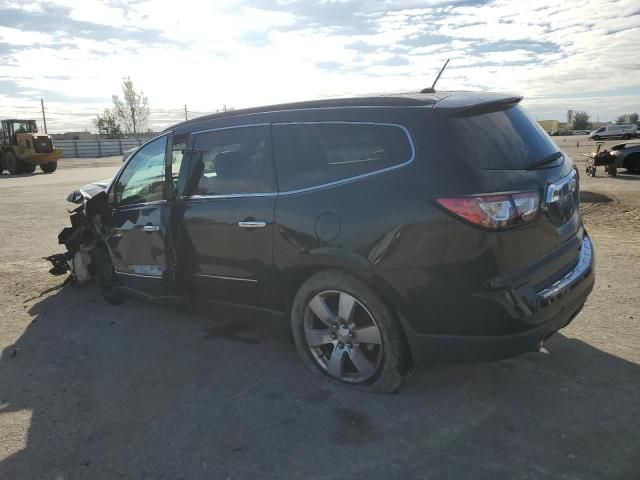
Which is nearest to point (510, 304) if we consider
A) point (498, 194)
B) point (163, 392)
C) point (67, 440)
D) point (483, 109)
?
point (498, 194)

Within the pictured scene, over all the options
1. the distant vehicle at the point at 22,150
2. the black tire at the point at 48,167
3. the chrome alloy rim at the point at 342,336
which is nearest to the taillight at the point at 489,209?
the chrome alloy rim at the point at 342,336

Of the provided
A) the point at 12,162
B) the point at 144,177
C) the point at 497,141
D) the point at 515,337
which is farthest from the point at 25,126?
the point at 515,337

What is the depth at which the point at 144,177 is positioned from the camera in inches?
190

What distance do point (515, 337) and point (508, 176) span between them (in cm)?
88

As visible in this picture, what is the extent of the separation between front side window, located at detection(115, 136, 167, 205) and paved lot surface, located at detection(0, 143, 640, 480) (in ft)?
3.86

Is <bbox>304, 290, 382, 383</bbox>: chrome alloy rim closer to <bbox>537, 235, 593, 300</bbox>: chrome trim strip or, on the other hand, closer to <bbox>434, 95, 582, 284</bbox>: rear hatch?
<bbox>434, 95, 582, 284</bbox>: rear hatch

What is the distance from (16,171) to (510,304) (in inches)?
1251

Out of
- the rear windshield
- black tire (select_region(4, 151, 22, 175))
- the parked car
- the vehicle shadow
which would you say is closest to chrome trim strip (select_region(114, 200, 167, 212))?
the vehicle shadow

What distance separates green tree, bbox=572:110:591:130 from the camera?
119 m

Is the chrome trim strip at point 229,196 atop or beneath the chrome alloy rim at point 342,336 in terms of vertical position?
atop

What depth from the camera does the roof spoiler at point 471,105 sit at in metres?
3.06

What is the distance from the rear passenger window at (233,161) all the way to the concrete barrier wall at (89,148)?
54.1 metres

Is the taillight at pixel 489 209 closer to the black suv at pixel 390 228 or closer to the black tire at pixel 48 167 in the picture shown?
the black suv at pixel 390 228

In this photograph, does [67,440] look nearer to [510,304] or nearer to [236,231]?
[236,231]
